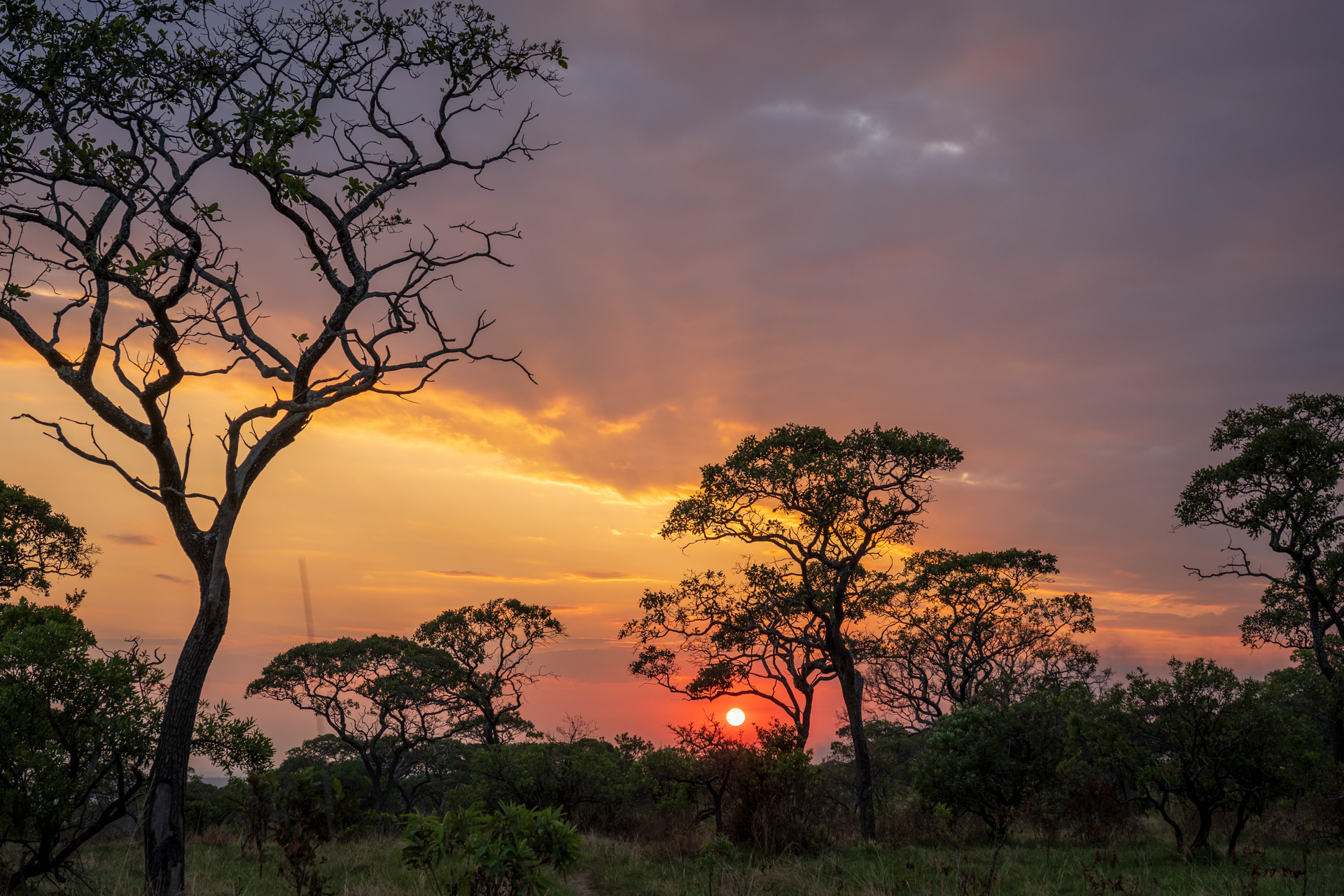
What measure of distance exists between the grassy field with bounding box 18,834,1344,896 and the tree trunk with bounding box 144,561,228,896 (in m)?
0.38

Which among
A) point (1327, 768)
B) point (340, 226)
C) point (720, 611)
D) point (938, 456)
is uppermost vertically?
point (340, 226)

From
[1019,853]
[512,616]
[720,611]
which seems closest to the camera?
[1019,853]

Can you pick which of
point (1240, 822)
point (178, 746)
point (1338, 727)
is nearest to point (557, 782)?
point (178, 746)

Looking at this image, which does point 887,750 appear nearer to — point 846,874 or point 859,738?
point 859,738

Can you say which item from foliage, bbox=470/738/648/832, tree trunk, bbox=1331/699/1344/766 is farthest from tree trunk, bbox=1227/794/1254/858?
foliage, bbox=470/738/648/832

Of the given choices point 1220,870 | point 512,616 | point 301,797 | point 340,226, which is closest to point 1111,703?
point 1220,870

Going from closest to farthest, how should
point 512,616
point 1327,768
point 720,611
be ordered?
point 1327,768 < point 720,611 < point 512,616

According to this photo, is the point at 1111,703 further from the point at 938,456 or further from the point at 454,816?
the point at 454,816

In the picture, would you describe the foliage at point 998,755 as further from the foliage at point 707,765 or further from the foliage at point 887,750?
the foliage at point 887,750

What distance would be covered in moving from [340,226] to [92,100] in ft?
14.0

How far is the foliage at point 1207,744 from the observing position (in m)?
14.8

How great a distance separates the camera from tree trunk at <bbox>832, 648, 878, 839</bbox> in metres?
18.9

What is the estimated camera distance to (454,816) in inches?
285

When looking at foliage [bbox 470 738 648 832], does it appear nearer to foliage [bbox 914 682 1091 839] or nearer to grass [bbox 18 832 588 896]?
grass [bbox 18 832 588 896]
